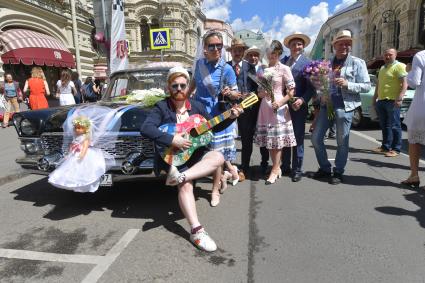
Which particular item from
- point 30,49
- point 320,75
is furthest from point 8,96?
point 320,75

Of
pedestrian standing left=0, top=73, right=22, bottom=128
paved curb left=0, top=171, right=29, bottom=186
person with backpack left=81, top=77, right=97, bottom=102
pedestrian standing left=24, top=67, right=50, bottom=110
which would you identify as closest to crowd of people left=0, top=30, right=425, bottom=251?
paved curb left=0, top=171, right=29, bottom=186

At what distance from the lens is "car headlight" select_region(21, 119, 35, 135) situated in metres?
3.93

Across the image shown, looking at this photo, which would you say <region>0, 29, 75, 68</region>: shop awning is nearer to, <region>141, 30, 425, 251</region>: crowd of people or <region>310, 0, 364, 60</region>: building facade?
<region>141, 30, 425, 251</region>: crowd of people

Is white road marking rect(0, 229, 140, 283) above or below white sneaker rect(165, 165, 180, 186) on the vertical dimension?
below

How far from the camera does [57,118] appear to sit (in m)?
3.80

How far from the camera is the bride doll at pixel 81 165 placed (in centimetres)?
337

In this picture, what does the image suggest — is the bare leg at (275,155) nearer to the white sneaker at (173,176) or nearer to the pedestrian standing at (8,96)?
the white sneaker at (173,176)

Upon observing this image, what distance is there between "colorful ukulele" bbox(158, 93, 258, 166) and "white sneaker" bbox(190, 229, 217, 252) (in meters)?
0.64

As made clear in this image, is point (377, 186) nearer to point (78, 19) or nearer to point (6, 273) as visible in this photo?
point (6, 273)

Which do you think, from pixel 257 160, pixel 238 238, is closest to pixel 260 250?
pixel 238 238

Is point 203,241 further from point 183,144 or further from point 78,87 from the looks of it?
point 78,87

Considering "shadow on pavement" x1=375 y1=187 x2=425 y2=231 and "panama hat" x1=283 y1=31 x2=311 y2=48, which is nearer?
"shadow on pavement" x1=375 y1=187 x2=425 y2=231

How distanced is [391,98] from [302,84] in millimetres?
2635

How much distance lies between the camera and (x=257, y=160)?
6.10 metres
